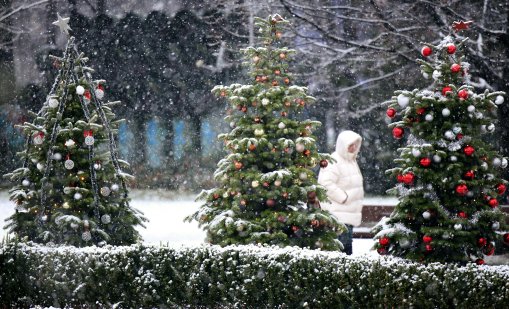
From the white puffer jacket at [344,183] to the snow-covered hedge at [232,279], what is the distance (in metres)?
3.28

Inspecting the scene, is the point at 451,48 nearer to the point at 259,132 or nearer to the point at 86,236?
the point at 259,132

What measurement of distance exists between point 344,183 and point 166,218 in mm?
10479

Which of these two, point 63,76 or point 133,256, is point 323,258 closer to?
point 133,256

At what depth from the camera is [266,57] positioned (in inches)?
408

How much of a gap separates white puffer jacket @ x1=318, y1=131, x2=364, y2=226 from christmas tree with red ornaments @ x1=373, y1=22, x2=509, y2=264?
3.12m

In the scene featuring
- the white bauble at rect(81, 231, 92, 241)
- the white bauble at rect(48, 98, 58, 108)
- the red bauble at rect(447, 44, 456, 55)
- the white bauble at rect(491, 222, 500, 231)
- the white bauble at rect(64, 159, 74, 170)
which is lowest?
the white bauble at rect(81, 231, 92, 241)

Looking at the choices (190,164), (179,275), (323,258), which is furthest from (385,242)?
(190,164)

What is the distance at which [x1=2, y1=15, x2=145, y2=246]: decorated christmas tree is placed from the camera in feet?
31.7

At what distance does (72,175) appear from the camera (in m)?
9.82

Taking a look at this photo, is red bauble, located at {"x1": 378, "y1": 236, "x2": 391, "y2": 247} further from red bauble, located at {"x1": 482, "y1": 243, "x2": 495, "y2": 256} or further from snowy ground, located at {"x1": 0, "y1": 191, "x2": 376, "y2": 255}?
snowy ground, located at {"x1": 0, "y1": 191, "x2": 376, "y2": 255}

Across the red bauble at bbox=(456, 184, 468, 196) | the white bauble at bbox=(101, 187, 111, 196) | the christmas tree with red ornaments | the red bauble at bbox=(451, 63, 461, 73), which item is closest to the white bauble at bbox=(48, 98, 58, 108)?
the white bauble at bbox=(101, 187, 111, 196)

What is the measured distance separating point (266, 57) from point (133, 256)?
350cm

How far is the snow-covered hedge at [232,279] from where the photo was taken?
25.8 ft

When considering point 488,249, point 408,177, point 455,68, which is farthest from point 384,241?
point 455,68
